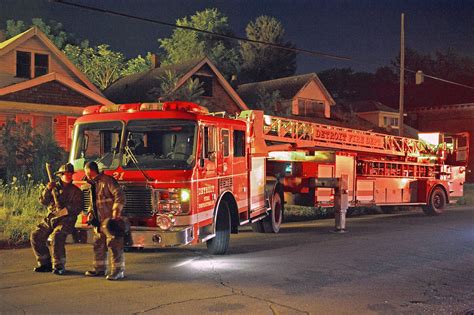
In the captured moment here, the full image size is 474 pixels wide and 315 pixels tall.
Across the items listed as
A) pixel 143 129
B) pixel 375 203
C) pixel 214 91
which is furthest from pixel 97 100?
pixel 143 129

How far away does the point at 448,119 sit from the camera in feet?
156

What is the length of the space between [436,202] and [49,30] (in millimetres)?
35649

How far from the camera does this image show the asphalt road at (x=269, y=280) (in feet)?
22.0

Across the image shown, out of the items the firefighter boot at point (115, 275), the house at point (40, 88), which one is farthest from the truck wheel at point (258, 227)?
the house at point (40, 88)

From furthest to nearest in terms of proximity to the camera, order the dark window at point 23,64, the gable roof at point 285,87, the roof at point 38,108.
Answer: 1. the gable roof at point 285,87
2. the dark window at point 23,64
3. the roof at point 38,108

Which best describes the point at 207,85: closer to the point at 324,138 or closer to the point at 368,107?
the point at 324,138

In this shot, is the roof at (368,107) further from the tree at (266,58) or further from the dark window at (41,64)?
the dark window at (41,64)

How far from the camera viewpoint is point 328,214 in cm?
1889

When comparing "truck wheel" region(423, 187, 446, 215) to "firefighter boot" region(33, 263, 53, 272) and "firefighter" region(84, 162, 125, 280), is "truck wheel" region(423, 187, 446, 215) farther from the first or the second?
"firefighter boot" region(33, 263, 53, 272)

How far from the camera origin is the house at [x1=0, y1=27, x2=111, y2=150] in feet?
75.4

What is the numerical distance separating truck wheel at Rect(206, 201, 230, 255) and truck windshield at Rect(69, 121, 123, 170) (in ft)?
6.93

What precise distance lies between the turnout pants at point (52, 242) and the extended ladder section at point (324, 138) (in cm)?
481

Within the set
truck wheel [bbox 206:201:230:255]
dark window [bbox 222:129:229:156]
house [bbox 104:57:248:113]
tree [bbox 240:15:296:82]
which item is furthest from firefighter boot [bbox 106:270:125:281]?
tree [bbox 240:15:296:82]

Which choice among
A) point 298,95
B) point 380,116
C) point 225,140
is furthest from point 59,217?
point 380,116
